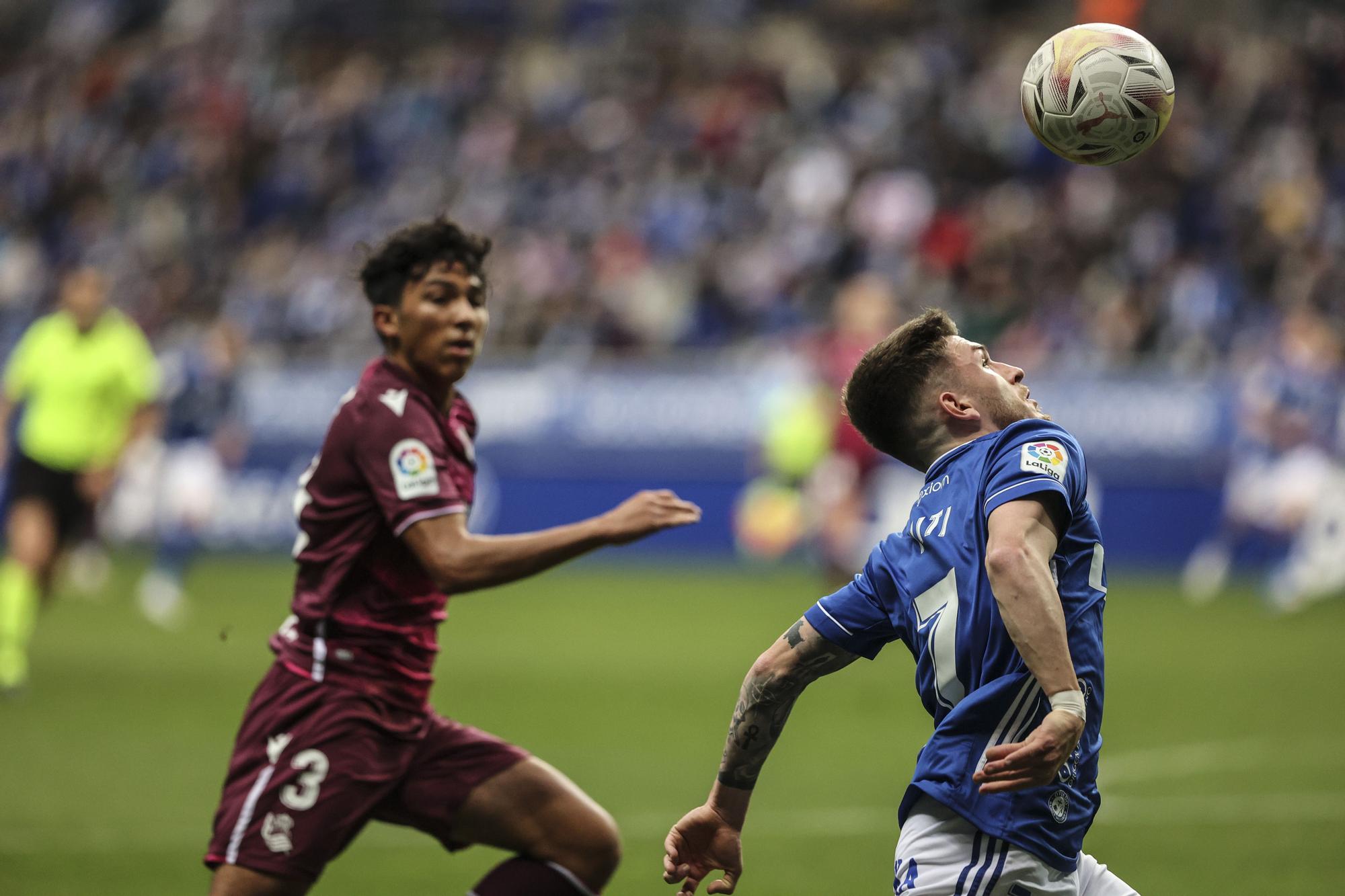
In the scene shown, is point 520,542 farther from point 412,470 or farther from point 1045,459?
point 1045,459

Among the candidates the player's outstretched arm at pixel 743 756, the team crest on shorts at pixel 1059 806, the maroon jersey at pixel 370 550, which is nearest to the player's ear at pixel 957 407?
the player's outstretched arm at pixel 743 756

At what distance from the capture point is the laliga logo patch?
4.20 m

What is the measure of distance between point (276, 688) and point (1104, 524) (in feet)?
47.5

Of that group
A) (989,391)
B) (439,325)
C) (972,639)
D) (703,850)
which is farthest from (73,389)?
(972,639)

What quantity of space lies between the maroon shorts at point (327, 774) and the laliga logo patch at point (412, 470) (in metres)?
0.52

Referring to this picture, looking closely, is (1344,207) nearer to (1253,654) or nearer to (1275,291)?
(1275,291)

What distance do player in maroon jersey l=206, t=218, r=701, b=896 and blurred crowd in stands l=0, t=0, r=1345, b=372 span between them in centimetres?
1295

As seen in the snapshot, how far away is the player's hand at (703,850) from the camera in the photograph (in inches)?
148

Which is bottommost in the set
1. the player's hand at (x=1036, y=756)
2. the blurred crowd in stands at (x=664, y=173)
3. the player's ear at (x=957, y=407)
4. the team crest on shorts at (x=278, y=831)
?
the team crest on shorts at (x=278, y=831)

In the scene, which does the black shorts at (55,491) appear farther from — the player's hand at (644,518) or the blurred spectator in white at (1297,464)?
the blurred spectator in white at (1297,464)

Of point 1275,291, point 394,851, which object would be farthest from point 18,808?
point 1275,291

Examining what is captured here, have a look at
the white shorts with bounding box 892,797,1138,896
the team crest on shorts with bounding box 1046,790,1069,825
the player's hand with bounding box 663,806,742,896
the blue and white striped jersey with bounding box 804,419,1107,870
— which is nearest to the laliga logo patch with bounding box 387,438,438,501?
the player's hand with bounding box 663,806,742,896

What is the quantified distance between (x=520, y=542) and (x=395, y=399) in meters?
0.54

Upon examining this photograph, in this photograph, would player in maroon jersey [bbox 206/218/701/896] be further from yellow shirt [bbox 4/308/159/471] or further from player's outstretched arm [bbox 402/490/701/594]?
yellow shirt [bbox 4/308/159/471]
